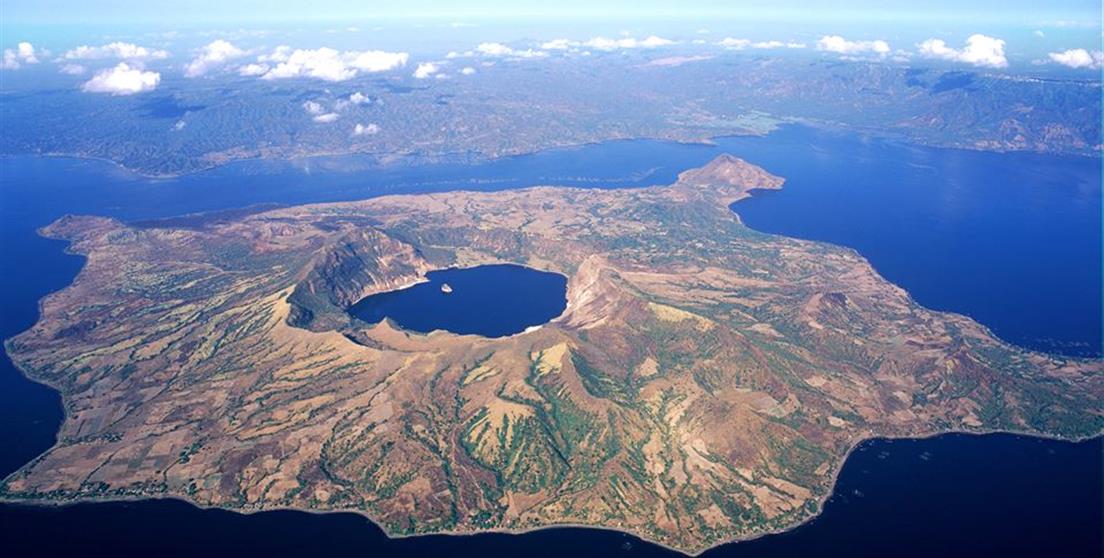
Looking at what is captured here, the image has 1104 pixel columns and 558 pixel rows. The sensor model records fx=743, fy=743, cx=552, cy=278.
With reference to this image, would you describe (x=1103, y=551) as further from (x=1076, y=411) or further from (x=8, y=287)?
(x=8, y=287)

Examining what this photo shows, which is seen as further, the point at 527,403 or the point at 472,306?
the point at 472,306

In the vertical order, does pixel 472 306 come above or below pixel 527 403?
below

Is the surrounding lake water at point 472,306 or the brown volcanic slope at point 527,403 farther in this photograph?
the surrounding lake water at point 472,306

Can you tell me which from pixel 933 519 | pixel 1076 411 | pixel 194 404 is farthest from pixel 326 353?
pixel 1076 411

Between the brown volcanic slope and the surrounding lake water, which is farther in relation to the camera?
the surrounding lake water
